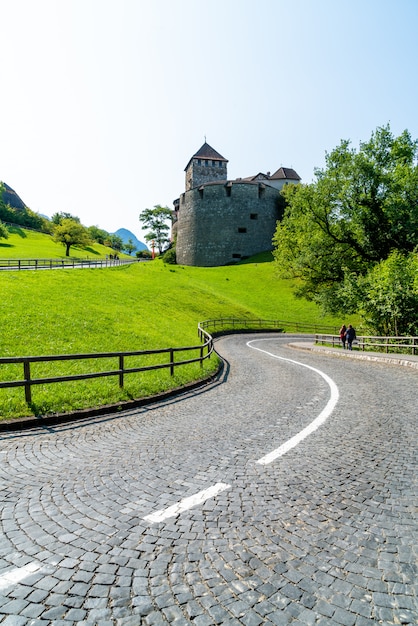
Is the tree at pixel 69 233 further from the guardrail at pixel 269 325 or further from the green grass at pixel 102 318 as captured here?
the guardrail at pixel 269 325

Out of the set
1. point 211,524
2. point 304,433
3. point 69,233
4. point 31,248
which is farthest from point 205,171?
point 211,524

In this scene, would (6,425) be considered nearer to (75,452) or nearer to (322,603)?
(75,452)

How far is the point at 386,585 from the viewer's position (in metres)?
2.68

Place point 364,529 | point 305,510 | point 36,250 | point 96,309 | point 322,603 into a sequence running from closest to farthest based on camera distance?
point 322,603 < point 364,529 < point 305,510 < point 96,309 < point 36,250

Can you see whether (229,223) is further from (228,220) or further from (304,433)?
(304,433)

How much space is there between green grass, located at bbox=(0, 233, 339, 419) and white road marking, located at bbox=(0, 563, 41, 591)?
4.89m

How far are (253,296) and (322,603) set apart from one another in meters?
51.7

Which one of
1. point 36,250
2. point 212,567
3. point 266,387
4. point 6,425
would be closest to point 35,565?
point 212,567

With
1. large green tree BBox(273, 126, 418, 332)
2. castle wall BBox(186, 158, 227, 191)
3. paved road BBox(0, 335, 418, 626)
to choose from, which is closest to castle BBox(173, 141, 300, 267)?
castle wall BBox(186, 158, 227, 191)

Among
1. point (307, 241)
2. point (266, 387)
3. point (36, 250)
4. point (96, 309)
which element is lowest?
point (266, 387)

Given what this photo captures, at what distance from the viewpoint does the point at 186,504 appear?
12.7ft

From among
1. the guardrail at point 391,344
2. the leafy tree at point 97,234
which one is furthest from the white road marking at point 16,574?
the leafy tree at point 97,234

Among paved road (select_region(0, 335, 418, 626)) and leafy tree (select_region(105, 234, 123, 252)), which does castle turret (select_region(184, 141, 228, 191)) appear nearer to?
leafy tree (select_region(105, 234, 123, 252))

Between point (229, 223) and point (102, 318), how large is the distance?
60.5 meters
